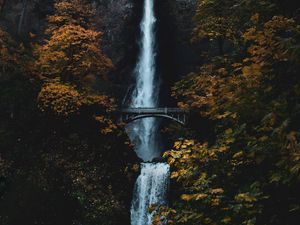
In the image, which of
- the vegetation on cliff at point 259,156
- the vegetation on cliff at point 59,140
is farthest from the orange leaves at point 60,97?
the vegetation on cliff at point 259,156

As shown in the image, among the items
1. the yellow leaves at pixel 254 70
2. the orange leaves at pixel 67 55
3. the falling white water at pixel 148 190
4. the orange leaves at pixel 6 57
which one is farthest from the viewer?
the falling white water at pixel 148 190

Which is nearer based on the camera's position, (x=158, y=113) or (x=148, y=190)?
(x=148, y=190)

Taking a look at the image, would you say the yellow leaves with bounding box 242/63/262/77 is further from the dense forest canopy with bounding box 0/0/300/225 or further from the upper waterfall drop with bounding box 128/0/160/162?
the upper waterfall drop with bounding box 128/0/160/162

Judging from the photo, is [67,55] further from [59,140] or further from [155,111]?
[155,111]

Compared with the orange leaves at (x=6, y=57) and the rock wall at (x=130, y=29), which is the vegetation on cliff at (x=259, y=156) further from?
the rock wall at (x=130, y=29)

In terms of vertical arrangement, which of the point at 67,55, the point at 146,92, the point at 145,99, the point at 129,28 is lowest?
the point at 67,55

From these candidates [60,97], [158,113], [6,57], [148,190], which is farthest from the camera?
[158,113]

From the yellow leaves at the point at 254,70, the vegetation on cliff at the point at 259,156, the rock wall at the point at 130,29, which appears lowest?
the vegetation on cliff at the point at 259,156

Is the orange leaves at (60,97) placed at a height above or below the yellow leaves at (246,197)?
above

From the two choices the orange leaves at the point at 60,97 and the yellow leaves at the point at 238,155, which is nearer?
the yellow leaves at the point at 238,155

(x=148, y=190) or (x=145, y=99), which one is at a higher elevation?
(x=145, y=99)

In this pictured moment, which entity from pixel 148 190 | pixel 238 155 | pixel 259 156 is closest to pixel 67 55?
pixel 148 190

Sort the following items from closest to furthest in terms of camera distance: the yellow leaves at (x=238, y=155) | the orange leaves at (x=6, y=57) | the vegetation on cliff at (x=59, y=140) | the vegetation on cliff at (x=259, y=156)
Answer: the vegetation on cliff at (x=259, y=156)
the yellow leaves at (x=238, y=155)
the vegetation on cliff at (x=59, y=140)
the orange leaves at (x=6, y=57)
